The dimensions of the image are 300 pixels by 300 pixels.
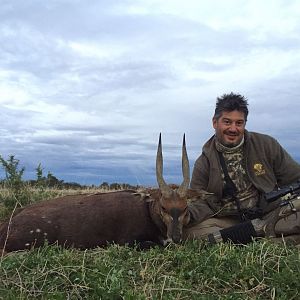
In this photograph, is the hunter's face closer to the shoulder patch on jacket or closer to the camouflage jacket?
the camouflage jacket

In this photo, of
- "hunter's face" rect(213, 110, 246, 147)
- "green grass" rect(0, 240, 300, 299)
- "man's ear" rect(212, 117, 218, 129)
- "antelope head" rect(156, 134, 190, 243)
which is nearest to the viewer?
"green grass" rect(0, 240, 300, 299)

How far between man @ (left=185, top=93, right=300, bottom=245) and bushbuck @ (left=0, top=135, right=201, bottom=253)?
32 centimetres

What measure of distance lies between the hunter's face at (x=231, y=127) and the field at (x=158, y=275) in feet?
7.32

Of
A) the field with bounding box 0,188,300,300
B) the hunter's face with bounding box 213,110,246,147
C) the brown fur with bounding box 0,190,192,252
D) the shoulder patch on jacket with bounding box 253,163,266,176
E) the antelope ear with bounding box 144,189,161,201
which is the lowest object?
the field with bounding box 0,188,300,300

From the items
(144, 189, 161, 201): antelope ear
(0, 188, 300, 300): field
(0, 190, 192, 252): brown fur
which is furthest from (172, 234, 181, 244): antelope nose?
(0, 188, 300, 300): field

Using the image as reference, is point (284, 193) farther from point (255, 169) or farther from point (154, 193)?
point (154, 193)

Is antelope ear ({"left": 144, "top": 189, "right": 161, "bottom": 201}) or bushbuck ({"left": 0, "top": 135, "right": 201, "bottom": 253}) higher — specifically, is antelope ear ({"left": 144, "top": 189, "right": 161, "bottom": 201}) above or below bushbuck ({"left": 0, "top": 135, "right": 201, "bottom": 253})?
above

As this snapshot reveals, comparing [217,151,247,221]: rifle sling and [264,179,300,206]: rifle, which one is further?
[217,151,247,221]: rifle sling

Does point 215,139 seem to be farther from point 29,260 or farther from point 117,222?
point 29,260

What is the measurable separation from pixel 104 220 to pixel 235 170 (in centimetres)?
191

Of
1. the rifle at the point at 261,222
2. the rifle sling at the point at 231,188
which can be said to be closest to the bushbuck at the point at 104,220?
the rifle sling at the point at 231,188

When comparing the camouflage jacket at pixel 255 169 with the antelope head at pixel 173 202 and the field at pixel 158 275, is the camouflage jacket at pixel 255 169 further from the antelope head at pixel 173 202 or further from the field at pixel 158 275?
the field at pixel 158 275

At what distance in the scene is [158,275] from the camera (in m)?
→ 4.44

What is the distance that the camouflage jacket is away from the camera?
7.13 m
